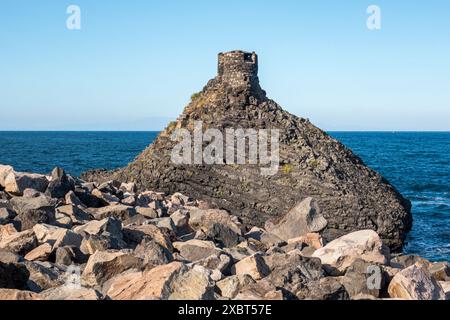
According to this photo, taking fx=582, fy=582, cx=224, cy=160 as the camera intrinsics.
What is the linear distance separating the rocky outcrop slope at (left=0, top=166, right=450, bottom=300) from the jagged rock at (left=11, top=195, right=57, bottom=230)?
0.02 m

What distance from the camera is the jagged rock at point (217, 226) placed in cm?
1362

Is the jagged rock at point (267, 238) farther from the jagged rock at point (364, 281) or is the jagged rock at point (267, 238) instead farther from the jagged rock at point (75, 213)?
the jagged rock at point (364, 281)

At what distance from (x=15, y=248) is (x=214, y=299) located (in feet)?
15.6

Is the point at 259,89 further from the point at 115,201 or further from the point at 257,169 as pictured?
the point at 115,201

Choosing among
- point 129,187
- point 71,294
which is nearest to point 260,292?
point 71,294

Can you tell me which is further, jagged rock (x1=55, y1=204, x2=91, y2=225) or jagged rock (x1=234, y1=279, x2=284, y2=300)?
jagged rock (x1=55, y1=204, x2=91, y2=225)

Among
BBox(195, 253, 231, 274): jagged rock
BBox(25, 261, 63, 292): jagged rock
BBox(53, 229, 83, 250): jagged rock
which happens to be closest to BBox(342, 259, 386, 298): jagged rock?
BBox(195, 253, 231, 274): jagged rock

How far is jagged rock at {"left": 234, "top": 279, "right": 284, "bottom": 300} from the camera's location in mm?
7754

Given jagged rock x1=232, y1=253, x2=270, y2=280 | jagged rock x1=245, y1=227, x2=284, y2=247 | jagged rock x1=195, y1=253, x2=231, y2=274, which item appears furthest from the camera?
jagged rock x1=245, y1=227, x2=284, y2=247

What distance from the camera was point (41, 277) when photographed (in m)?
9.06

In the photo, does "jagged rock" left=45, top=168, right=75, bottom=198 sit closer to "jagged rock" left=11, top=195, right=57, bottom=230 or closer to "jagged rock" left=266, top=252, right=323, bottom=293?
"jagged rock" left=11, top=195, right=57, bottom=230

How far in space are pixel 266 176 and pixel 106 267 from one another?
14.5 metres

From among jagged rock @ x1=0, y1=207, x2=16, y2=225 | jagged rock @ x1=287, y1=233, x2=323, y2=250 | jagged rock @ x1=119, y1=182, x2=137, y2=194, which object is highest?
jagged rock @ x1=0, y1=207, x2=16, y2=225
